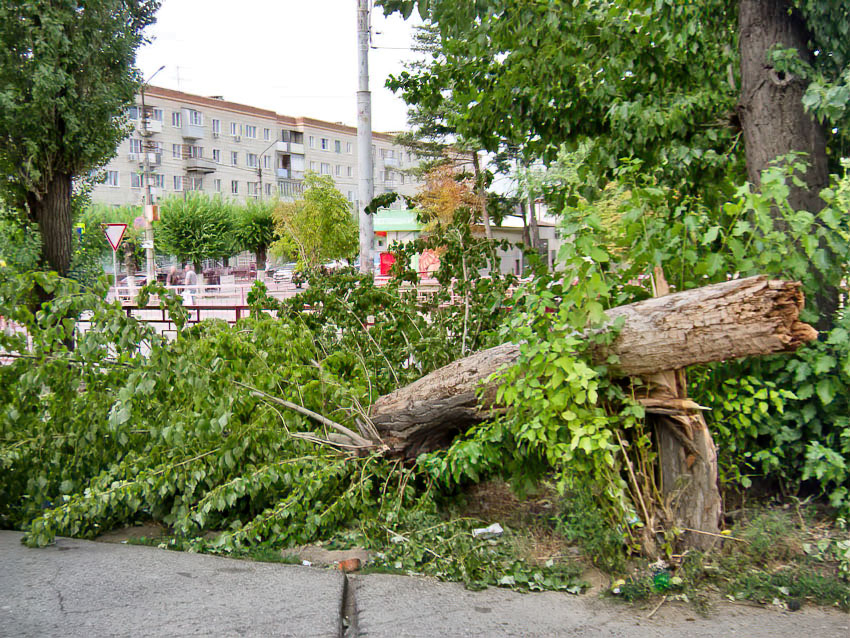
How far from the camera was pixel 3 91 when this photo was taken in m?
8.85

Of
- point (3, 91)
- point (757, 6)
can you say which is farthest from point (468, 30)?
point (3, 91)

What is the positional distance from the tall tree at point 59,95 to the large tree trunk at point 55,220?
0.01 meters

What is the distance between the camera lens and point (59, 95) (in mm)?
9039

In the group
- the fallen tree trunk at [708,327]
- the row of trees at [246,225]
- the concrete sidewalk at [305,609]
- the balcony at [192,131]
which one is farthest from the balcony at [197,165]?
the fallen tree trunk at [708,327]

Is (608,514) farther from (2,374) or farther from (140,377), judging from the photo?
(2,374)

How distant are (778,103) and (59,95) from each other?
7.80 metres

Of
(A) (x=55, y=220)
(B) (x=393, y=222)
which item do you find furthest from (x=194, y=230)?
(A) (x=55, y=220)

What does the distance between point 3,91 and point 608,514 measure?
833cm

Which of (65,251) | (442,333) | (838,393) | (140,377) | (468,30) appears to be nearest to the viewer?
(838,393)

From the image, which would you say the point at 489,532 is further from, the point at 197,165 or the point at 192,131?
the point at 197,165

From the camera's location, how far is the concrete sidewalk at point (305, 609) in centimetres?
330

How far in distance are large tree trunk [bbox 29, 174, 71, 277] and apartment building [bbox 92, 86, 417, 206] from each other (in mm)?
49568

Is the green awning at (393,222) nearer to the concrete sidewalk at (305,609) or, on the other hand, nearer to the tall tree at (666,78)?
the tall tree at (666,78)

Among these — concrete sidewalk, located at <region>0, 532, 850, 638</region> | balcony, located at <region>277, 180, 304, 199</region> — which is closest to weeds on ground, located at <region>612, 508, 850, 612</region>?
concrete sidewalk, located at <region>0, 532, 850, 638</region>
